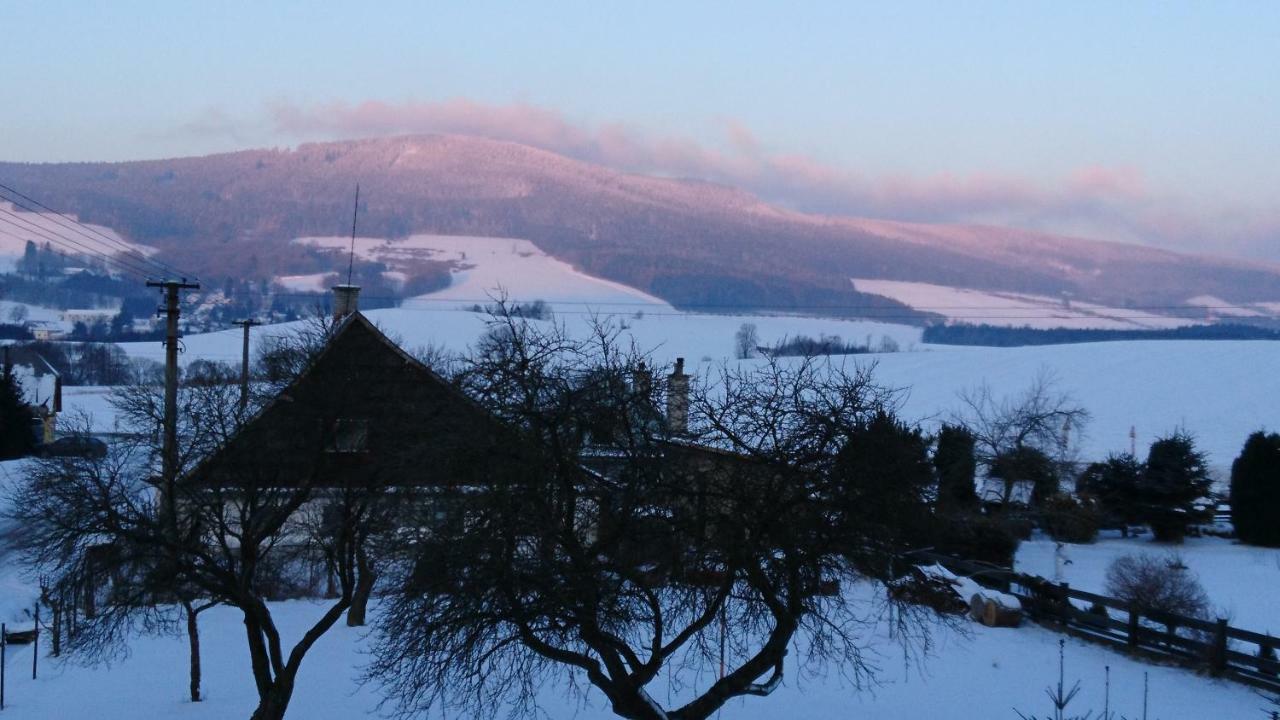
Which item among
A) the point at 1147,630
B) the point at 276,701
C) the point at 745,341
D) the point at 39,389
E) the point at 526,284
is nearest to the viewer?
the point at 276,701

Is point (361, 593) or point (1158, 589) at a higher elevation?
point (1158, 589)

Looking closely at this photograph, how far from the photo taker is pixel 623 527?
11.1 m

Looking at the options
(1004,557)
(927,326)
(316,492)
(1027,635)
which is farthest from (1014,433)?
(927,326)

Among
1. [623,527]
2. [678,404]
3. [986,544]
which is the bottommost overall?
[986,544]

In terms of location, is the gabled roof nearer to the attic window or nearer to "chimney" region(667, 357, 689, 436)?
the attic window

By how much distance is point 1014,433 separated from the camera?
3778 cm

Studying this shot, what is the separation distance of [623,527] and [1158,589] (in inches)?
566

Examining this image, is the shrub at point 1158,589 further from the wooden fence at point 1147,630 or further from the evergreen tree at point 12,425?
the evergreen tree at point 12,425

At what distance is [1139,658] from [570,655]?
12606 millimetres

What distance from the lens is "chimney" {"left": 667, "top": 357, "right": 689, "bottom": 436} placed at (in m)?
12.3

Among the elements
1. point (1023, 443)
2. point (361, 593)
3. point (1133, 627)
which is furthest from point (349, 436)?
point (1023, 443)

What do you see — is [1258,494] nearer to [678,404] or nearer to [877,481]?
[877,481]

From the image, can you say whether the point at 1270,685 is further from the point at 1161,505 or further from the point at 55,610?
the point at 55,610

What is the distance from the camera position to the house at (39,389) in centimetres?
5711
